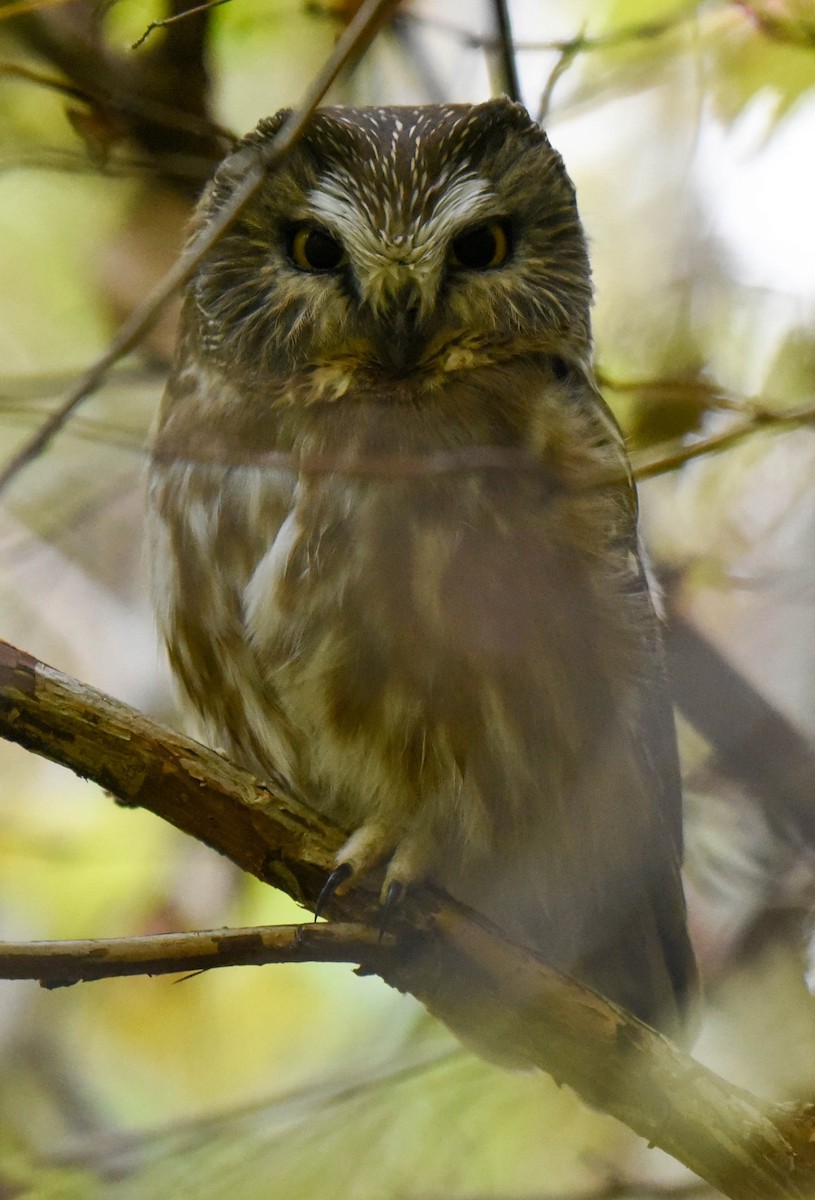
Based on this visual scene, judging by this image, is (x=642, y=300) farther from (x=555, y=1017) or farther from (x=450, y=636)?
(x=555, y=1017)

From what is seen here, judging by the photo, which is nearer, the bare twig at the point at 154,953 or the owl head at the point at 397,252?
the bare twig at the point at 154,953

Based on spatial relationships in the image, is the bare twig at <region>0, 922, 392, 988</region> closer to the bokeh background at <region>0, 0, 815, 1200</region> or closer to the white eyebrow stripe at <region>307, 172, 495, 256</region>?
the bokeh background at <region>0, 0, 815, 1200</region>

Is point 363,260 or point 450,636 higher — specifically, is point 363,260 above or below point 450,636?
above

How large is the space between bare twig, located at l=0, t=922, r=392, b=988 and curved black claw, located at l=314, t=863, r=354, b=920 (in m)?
0.28

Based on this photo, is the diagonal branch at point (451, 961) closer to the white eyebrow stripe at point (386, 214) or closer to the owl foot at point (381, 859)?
the owl foot at point (381, 859)

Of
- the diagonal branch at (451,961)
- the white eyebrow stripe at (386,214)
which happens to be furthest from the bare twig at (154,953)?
the white eyebrow stripe at (386,214)

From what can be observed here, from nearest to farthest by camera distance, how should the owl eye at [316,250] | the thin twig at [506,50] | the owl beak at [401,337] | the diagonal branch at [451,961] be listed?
the diagonal branch at [451,961]
the owl beak at [401,337]
the owl eye at [316,250]
the thin twig at [506,50]

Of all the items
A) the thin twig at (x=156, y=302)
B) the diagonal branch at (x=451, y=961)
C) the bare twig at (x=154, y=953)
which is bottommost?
the bare twig at (x=154, y=953)

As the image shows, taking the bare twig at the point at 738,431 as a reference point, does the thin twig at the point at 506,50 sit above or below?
above

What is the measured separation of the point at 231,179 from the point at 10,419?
908mm

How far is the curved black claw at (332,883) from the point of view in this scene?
2361mm

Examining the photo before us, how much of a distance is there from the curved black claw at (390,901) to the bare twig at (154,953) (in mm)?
317

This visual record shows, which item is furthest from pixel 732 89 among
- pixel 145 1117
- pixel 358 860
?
pixel 145 1117

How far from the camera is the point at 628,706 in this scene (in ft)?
9.18
